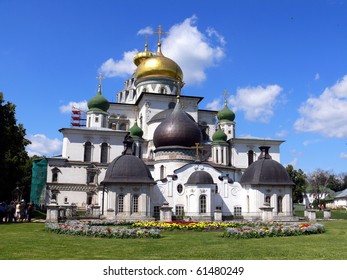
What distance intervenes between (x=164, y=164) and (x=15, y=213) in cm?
1303

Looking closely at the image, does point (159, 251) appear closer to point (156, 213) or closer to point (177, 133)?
point (156, 213)

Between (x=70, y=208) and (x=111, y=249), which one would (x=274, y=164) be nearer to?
(x=70, y=208)

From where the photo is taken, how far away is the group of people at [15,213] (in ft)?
84.4

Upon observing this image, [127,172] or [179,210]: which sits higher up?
[127,172]

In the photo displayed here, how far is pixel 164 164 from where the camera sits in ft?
119

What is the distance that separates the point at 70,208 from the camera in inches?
1222

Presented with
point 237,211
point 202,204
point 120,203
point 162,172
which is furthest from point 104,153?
point 237,211

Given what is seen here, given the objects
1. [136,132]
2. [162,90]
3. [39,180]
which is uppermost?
[162,90]

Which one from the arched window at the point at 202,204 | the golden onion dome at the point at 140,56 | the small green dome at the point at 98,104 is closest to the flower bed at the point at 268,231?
the arched window at the point at 202,204

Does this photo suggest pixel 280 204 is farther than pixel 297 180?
No

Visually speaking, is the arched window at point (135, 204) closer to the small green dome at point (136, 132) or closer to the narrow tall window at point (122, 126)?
the small green dome at point (136, 132)

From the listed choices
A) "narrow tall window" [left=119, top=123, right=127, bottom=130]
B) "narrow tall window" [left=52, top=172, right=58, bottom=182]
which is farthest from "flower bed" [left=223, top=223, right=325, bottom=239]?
"narrow tall window" [left=119, top=123, right=127, bottom=130]
